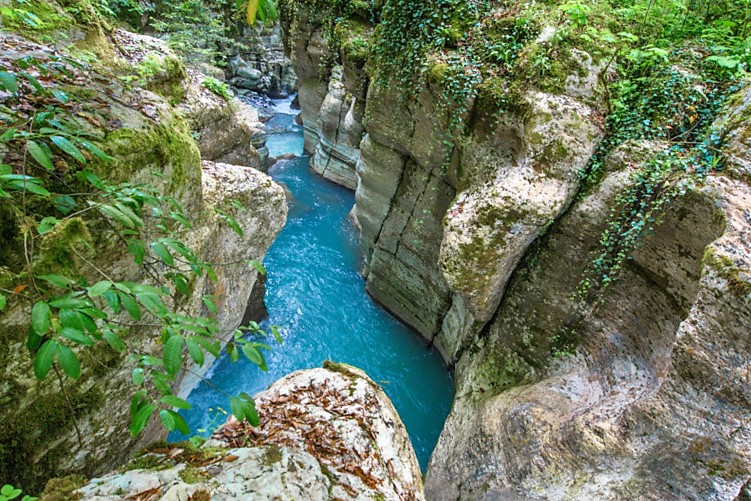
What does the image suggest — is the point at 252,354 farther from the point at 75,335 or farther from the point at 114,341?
the point at 75,335

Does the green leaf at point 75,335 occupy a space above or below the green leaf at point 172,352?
above

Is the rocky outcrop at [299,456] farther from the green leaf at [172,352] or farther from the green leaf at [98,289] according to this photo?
the green leaf at [98,289]

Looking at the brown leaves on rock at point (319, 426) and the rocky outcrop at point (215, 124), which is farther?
the rocky outcrop at point (215, 124)

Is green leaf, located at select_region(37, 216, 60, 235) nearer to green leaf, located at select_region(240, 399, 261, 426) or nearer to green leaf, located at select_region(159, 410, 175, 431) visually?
green leaf, located at select_region(159, 410, 175, 431)

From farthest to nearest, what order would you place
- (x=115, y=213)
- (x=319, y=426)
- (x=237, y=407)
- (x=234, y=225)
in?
1. (x=319, y=426)
2. (x=234, y=225)
3. (x=115, y=213)
4. (x=237, y=407)

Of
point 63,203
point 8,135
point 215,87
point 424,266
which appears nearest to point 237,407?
point 63,203

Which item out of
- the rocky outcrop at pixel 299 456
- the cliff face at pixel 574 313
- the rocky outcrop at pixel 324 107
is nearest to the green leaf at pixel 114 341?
the rocky outcrop at pixel 299 456

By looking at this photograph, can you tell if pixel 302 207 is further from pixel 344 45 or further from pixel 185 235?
pixel 185 235
